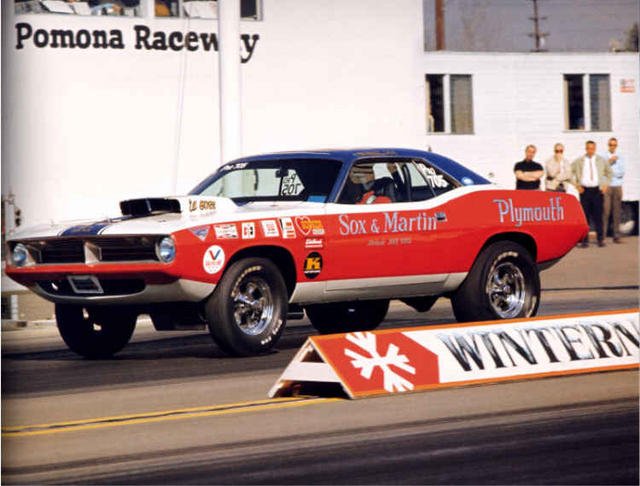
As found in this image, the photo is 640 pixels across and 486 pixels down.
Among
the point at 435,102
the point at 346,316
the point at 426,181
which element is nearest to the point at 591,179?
the point at 435,102

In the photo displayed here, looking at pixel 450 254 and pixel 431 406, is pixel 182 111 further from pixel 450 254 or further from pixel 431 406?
pixel 431 406

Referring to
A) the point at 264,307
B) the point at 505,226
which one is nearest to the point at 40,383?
the point at 264,307

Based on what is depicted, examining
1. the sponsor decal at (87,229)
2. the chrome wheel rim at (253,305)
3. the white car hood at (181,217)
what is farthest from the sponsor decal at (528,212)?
the sponsor decal at (87,229)

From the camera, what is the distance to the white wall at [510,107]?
106 feet

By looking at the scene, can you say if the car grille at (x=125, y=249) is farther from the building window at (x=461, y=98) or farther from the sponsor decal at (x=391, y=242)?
the building window at (x=461, y=98)

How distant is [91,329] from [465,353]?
3527 mm

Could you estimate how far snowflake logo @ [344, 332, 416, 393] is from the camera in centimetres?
815

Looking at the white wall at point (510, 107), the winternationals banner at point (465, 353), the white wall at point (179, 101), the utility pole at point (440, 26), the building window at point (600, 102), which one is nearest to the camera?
the winternationals banner at point (465, 353)

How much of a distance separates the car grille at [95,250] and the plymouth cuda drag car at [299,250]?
0.4 inches

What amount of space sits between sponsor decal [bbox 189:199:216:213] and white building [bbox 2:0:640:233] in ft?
39.0

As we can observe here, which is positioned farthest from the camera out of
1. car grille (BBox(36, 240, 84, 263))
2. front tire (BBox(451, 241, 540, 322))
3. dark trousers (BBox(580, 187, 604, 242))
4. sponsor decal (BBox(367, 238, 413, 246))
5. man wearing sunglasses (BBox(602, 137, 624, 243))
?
man wearing sunglasses (BBox(602, 137, 624, 243))

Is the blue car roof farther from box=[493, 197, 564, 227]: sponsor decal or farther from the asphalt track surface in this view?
the asphalt track surface

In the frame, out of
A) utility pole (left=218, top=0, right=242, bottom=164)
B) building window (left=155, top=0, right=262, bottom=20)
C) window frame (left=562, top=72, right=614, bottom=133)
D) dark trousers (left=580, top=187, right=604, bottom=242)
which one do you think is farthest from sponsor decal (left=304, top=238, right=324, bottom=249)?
window frame (left=562, top=72, right=614, bottom=133)

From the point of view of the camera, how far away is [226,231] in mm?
10008
